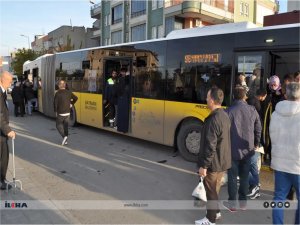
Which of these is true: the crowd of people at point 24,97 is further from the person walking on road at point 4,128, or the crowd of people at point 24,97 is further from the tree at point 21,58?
the tree at point 21,58

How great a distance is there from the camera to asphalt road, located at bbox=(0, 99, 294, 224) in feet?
16.4

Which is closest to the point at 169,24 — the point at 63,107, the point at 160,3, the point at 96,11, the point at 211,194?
the point at 160,3

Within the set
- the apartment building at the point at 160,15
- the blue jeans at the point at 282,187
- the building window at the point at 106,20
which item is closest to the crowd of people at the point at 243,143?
the blue jeans at the point at 282,187

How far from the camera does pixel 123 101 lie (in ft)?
34.2

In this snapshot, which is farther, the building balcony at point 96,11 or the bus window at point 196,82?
the building balcony at point 96,11

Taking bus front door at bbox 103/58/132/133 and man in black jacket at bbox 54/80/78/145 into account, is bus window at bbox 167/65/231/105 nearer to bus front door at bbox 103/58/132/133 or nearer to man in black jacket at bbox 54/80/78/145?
bus front door at bbox 103/58/132/133

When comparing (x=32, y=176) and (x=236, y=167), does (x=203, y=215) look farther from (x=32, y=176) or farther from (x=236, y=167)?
(x=32, y=176)

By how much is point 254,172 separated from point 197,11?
1201 inches

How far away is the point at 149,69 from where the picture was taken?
9.52m

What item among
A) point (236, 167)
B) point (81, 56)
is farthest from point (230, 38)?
point (81, 56)

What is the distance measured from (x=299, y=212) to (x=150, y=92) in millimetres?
5783

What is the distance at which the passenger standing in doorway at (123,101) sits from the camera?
10.4 m

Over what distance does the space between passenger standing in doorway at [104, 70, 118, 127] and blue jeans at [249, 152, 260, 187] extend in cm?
612

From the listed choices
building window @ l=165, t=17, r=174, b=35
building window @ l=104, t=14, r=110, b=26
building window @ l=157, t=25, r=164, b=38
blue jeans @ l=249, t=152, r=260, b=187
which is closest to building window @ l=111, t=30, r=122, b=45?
building window @ l=104, t=14, r=110, b=26
